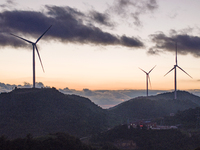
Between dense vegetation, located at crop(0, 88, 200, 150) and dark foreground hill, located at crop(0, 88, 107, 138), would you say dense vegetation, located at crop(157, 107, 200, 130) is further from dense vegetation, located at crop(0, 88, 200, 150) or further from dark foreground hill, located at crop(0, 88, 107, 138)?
dark foreground hill, located at crop(0, 88, 107, 138)

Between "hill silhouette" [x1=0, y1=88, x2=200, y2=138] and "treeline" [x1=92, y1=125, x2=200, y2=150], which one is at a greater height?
"hill silhouette" [x1=0, y1=88, x2=200, y2=138]

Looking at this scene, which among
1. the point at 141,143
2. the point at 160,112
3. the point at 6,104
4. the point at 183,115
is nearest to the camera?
the point at 141,143

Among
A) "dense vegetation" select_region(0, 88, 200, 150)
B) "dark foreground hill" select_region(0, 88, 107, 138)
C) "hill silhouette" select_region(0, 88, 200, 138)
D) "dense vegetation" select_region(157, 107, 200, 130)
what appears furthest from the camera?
"dense vegetation" select_region(157, 107, 200, 130)

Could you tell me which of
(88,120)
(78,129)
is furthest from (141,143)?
(88,120)

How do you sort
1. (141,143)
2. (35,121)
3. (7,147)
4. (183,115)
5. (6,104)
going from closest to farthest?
(7,147), (141,143), (35,121), (6,104), (183,115)

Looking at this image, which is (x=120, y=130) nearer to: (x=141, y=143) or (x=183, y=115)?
(x=141, y=143)

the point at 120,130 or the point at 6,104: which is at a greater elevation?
the point at 6,104

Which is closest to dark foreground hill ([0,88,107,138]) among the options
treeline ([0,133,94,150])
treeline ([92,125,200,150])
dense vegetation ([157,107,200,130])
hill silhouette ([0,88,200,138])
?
hill silhouette ([0,88,200,138])
